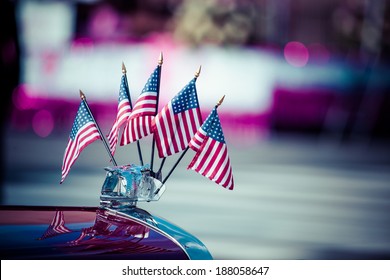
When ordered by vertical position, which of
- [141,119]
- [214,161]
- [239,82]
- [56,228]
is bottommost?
[239,82]

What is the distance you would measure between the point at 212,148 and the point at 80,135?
0.49 m

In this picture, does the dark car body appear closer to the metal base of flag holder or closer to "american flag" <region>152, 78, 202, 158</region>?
the metal base of flag holder

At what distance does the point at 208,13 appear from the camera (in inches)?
861

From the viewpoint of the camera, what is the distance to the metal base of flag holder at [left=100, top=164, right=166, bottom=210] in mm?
3064

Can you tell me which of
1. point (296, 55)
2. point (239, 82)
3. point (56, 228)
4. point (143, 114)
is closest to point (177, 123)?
point (143, 114)

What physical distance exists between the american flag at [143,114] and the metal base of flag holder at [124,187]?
357mm

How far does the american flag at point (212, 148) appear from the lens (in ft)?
11.0

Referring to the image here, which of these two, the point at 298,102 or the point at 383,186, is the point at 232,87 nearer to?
the point at 298,102

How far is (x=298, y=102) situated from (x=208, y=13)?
3.54 meters

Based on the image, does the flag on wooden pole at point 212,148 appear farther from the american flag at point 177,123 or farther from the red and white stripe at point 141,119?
the red and white stripe at point 141,119

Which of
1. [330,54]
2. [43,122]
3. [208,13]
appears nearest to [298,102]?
[330,54]

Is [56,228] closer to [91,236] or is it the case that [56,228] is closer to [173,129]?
[91,236]

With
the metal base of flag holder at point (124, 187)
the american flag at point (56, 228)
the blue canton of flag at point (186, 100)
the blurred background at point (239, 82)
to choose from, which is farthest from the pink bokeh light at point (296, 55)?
the american flag at point (56, 228)

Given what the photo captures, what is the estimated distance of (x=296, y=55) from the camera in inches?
778
